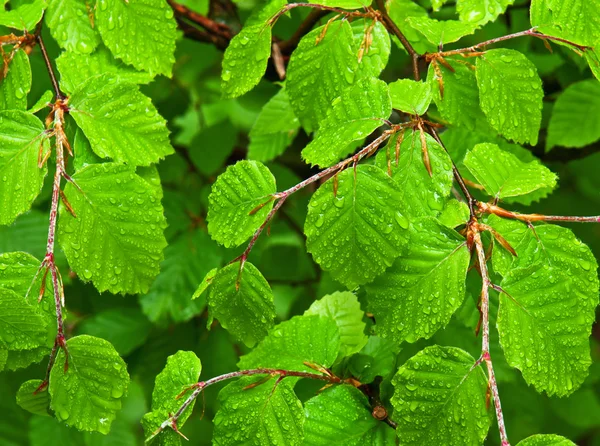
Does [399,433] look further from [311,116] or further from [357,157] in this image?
[311,116]

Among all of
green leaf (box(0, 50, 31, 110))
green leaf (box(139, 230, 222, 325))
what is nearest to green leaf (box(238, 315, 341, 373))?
green leaf (box(0, 50, 31, 110))

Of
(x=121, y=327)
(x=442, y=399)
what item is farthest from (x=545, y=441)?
(x=121, y=327)

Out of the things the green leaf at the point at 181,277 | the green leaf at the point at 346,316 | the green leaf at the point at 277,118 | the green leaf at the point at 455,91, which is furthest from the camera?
the green leaf at the point at 181,277

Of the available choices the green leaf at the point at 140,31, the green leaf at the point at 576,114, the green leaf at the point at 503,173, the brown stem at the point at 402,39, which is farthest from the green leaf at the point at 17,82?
the green leaf at the point at 576,114

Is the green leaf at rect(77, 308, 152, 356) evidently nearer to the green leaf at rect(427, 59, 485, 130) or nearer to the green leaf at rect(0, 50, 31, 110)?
the green leaf at rect(0, 50, 31, 110)

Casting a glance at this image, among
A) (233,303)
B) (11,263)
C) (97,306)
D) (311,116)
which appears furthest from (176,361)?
(97,306)

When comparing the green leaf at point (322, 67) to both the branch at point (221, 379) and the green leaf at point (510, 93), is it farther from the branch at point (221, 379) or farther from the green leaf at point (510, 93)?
the branch at point (221, 379)

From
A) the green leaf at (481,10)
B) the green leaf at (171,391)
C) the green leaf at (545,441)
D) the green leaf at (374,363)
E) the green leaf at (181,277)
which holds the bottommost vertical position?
the green leaf at (181,277)
